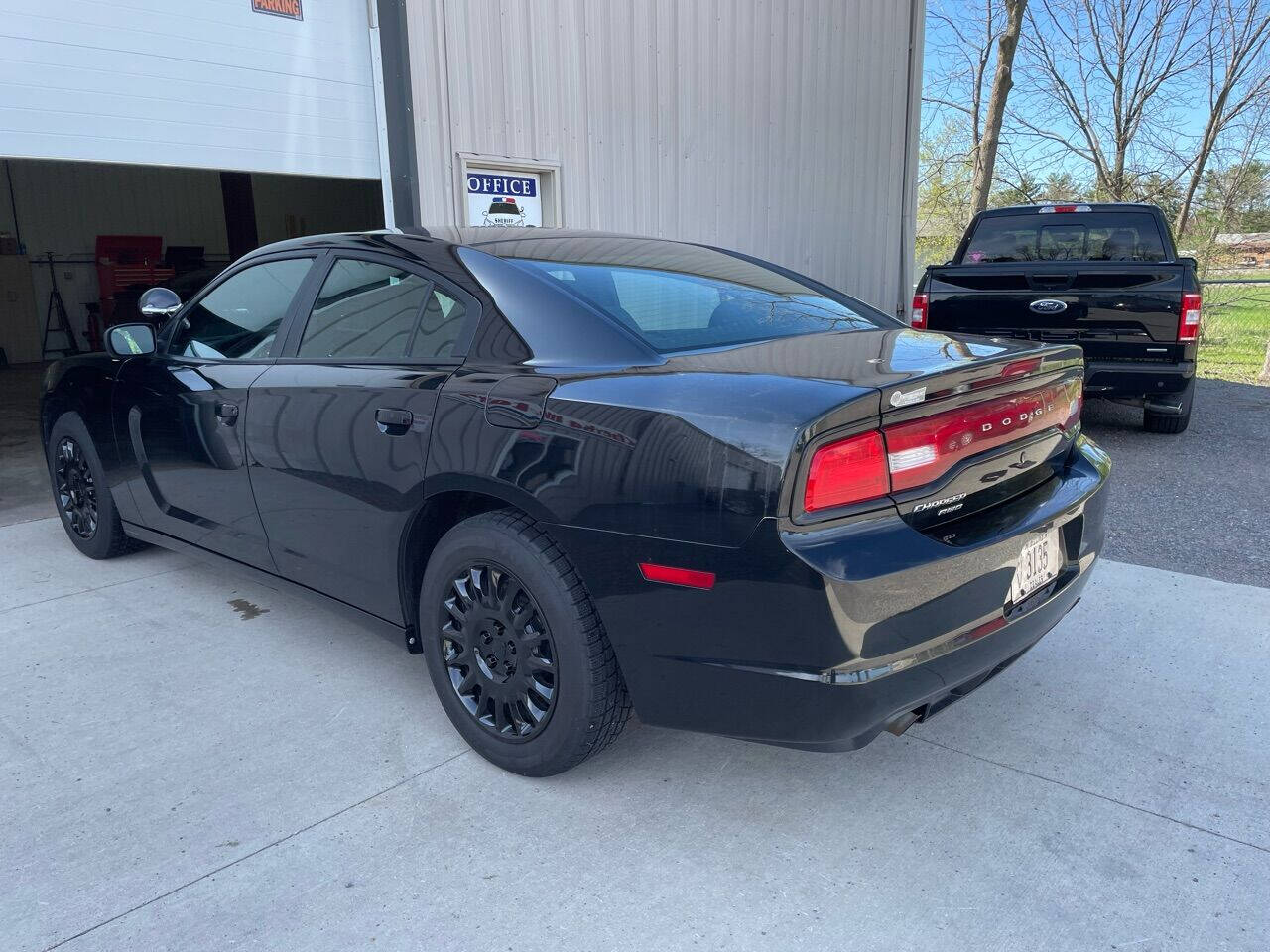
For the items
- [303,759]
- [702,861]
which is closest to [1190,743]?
[702,861]

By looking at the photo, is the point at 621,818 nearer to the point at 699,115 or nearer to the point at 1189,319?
the point at 1189,319

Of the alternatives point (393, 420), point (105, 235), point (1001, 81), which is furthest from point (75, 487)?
point (1001, 81)

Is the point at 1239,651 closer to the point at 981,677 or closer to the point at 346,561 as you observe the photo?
the point at 981,677

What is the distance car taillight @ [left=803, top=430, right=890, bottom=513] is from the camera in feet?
6.40

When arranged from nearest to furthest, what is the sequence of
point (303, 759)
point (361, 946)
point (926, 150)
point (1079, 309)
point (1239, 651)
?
1. point (361, 946)
2. point (303, 759)
3. point (1239, 651)
4. point (1079, 309)
5. point (926, 150)

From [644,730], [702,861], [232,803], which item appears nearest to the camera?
[702,861]

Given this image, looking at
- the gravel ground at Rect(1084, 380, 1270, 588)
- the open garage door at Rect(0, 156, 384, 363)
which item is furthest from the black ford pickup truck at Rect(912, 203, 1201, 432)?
the open garage door at Rect(0, 156, 384, 363)

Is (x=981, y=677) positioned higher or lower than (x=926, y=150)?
lower

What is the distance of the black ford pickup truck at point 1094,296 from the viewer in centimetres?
657

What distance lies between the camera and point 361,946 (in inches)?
77.9

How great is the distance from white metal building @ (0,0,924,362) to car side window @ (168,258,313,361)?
2.45 m

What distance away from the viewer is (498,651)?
254cm

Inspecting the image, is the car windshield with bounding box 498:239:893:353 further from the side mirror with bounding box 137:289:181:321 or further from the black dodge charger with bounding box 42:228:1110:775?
the side mirror with bounding box 137:289:181:321

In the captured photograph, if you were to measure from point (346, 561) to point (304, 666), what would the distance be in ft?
2.09
